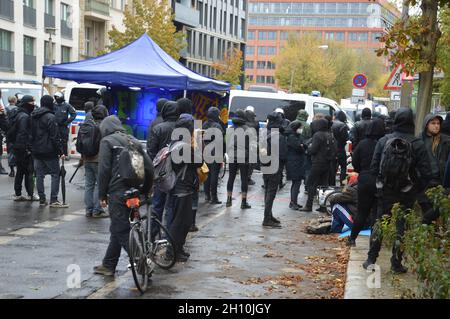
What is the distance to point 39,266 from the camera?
848 cm

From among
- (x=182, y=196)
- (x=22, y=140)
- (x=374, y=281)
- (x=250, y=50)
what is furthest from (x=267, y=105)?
(x=250, y=50)

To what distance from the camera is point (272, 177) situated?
1226 centimetres

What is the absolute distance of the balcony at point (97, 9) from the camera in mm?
50406

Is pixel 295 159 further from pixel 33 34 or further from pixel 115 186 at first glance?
pixel 33 34

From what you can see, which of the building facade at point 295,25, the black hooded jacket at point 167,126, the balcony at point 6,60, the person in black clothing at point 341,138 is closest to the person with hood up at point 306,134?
the person in black clothing at point 341,138

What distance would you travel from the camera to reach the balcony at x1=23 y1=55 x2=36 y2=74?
44438 mm

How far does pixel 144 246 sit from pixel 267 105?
1660 cm

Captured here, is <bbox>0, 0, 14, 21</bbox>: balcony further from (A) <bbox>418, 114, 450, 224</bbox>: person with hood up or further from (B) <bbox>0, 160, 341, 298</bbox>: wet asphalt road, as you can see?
(A) <bbox>418, 114, 450, 224</bbox>: person with hood up

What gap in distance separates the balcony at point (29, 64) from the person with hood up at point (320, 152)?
110 feet

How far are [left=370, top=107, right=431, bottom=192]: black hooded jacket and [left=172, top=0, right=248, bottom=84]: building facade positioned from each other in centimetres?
5827

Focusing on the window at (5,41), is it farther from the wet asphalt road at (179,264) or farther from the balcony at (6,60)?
the wet asphalt road at (179,264)

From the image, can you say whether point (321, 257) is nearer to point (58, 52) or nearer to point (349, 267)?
point (349, 267)

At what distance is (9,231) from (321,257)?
14.5 feet
